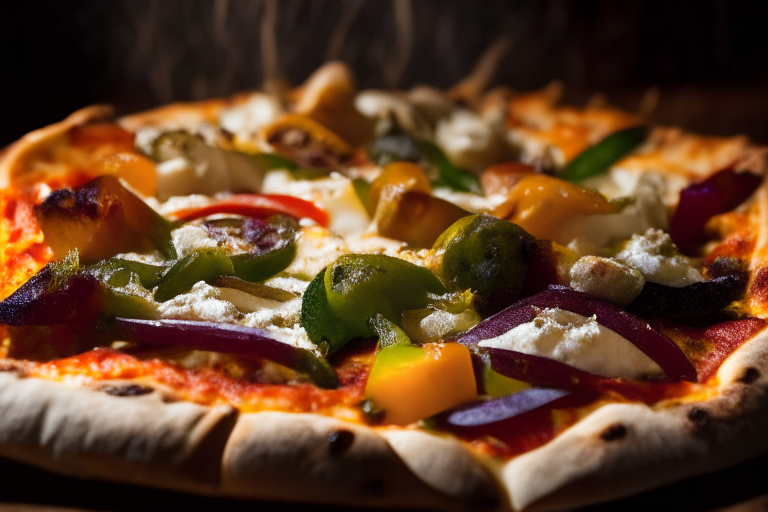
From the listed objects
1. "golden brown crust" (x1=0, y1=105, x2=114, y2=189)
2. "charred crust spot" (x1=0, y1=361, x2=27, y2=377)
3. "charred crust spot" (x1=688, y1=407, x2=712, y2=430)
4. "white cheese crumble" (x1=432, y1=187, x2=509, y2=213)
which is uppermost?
"golden brown crust" (x1=0, y1=105, x2=114, y2=189)

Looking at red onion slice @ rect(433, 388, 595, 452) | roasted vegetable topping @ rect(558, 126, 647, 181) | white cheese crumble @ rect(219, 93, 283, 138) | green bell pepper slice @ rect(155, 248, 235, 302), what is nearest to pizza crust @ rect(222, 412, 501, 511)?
red onion slice @ rect(433, 388, 595, 452)

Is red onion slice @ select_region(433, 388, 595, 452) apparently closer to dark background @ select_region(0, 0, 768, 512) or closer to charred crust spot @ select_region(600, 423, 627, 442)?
charred crust spot @ select_region(600, 423, 627, 442)

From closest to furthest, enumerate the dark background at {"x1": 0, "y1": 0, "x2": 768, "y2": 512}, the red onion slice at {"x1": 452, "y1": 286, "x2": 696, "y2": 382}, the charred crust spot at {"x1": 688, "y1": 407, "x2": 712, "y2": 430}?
the charred crust spot at {"x1": 688, "y1": 407, "x2": 712, "y2": 430} < the red onion slice at {"x1": 452, "y1": 286, "x2": 696, "y2": 382} < the dark background at {"x1": 0, "y1": 0, "x2": 768, "y2": 512}

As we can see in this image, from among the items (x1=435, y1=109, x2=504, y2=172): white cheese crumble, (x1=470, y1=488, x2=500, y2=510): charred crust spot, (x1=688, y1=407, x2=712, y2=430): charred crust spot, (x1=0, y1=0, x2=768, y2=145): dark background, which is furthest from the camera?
(x1=0, y1=0, x2=768, y2=145): dark background

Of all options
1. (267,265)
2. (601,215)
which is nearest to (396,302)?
(267,265)

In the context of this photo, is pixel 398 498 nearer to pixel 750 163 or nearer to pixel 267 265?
pixel 267 265

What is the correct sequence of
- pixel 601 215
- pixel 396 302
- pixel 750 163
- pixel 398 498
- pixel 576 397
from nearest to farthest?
pixel 398 498 < pixel 576 397 < pixel 396 302 < pixel 601 215 < pixel 750 163

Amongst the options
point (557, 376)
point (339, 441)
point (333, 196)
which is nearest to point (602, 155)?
point (333, 196)

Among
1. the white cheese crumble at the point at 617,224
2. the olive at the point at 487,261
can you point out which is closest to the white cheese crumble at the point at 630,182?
the white cheese crumble at the point at 617,224
